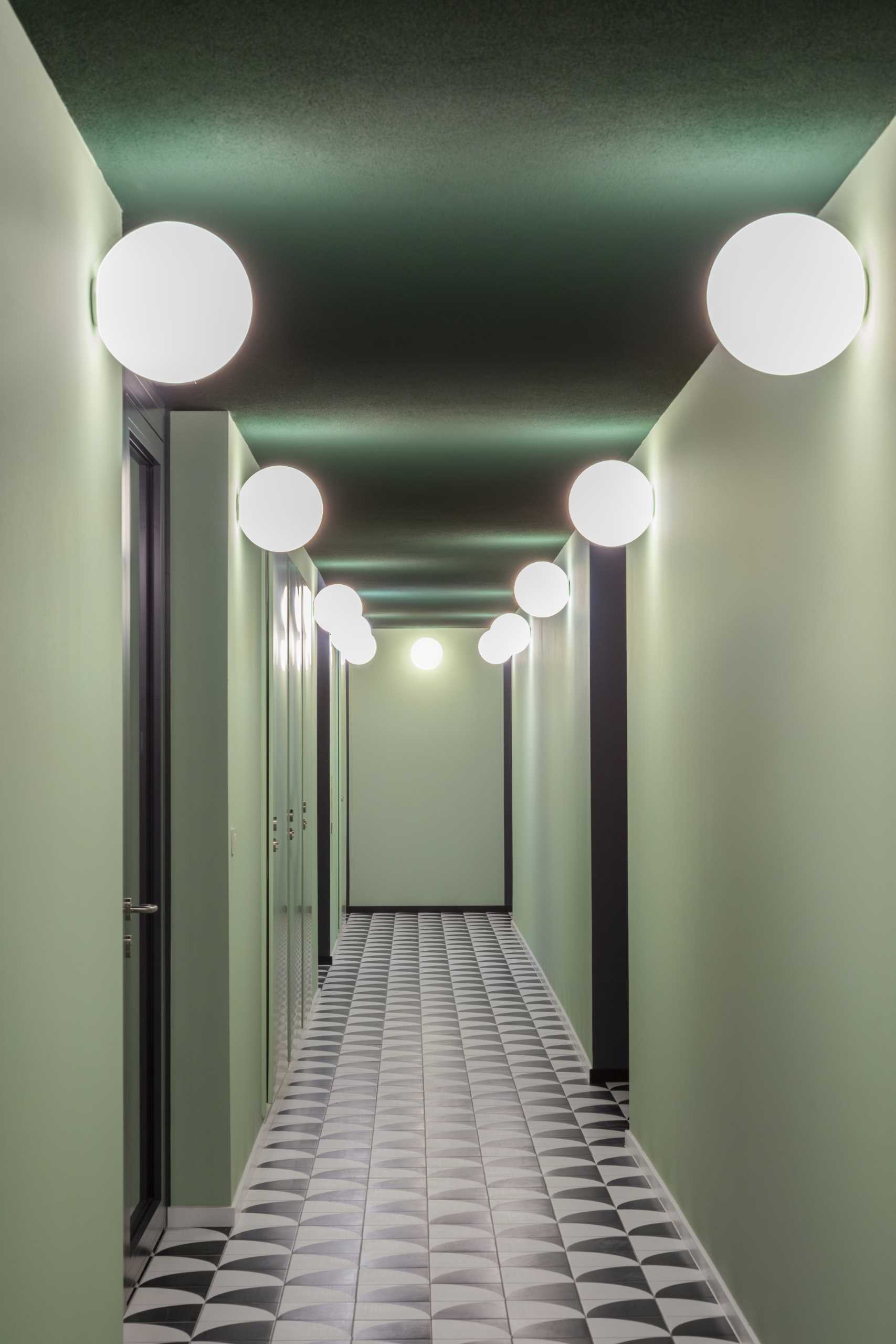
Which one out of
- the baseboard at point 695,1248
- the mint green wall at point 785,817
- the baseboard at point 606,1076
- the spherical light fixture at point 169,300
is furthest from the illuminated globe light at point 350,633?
the spherical light fixture at point 169,300

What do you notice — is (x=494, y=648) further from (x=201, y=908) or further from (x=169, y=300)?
(x=169, y=300)

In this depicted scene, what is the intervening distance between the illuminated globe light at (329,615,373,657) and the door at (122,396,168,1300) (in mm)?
3813

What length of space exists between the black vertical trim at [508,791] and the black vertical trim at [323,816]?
3152 mm

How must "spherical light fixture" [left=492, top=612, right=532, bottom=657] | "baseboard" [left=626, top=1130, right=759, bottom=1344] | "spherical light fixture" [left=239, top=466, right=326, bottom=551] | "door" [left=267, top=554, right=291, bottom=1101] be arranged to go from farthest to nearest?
"spherical light fixture" [left=492, top=612, right=532, bottom=657] < "door" [left=267, top=554, right=291, bottom=1101] < "spherical light fixture" [left=239, top=466, right=326, bottom=551] < "baseboard" [left=626, top=1130, right=759, bottom=1344]

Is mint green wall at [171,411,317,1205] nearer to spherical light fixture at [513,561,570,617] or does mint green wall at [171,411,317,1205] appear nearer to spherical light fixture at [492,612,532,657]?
spherical light fixture at [513,561,570,617]

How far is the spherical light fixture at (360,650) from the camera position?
1004cm

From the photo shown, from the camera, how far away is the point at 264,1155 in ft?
17.2

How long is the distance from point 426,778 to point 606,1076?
25.2 ft

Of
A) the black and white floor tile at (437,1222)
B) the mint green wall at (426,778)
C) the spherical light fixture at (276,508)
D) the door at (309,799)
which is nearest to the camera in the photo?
the black and white floor tile at (437,1222)

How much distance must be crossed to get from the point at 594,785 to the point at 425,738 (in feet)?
24.9

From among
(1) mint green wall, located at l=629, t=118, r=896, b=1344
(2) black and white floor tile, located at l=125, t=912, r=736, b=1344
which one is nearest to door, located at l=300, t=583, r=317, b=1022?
(2) black and white floor tile, located at l=125, t=912, r=736, b=1344

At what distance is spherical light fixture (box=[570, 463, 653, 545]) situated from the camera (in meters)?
4.84

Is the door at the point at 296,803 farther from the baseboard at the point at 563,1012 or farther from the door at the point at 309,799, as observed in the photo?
the baseboard at the point at 563,1012

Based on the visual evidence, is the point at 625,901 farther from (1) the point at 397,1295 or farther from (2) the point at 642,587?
(1) the point at 397,1295
